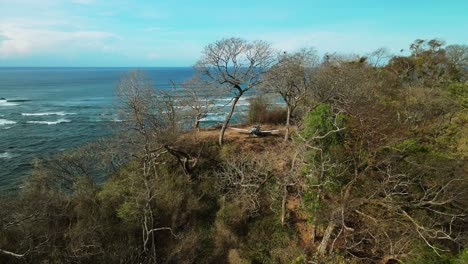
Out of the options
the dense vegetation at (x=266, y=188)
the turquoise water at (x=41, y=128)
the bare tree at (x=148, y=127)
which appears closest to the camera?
the dense vegetation at (x=266, y=188)

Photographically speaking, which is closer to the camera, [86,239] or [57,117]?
[86,239]

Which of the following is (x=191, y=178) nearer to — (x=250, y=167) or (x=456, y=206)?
(x=250, y=167)

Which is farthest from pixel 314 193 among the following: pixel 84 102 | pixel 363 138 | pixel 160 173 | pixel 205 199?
pixel 84 102

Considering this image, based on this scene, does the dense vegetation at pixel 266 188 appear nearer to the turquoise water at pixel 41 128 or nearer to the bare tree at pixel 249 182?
the bare tree at pixel 249 182

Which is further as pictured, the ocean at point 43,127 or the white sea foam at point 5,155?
the white sea foam at point 5,155

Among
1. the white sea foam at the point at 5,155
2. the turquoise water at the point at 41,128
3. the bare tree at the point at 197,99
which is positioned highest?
the bare tree at the point at 197,99

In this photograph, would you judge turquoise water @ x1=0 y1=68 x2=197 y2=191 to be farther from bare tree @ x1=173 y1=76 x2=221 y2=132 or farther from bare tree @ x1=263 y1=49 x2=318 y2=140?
bare tree @ x1=263 y1=49 x2=318 y2=140

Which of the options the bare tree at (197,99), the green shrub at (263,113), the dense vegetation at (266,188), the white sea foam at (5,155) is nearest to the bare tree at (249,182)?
the dense vegetation at (266,188)

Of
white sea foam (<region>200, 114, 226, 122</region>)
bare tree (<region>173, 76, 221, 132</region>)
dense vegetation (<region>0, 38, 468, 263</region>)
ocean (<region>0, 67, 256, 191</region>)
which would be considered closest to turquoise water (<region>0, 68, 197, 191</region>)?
ocean (<region>0, 67, 256, 191</region>)
